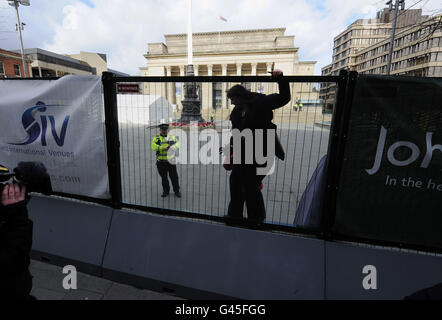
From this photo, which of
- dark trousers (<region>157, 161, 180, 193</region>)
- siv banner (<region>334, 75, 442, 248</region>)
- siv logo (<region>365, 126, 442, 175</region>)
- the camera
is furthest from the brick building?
siv logo (<region>365, 126, 442, 175</region>)

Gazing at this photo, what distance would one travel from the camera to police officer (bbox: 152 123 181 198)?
4.74 meters

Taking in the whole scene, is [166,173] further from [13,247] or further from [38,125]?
[13,247]

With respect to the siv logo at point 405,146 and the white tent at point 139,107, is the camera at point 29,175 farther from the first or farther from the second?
the siv logo at point 405,146

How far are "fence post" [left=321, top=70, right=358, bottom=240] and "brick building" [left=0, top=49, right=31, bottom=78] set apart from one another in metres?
59.7

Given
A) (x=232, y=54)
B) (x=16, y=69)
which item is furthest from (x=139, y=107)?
(x=16, y=69)

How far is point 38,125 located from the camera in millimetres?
2785

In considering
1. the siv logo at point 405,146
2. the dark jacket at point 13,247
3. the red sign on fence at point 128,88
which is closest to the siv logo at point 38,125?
the red sign on fence at point 128,88

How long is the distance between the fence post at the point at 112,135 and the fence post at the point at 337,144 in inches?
92.4

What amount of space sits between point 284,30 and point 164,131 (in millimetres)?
53147

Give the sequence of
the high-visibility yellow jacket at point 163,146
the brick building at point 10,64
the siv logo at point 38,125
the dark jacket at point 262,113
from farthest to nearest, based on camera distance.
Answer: the brick building at point 10,64 → the high-visibility yellow jacket at point 163,146 → the siv logo at point 38,125 → the dark jacket at point 262,113

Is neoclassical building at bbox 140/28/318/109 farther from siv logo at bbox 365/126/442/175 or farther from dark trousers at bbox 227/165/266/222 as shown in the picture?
siv logo at bbox 365/126/442/175

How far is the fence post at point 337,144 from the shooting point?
196 cm
